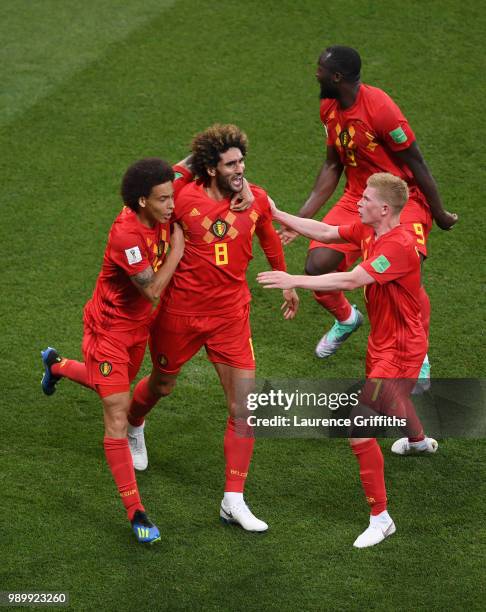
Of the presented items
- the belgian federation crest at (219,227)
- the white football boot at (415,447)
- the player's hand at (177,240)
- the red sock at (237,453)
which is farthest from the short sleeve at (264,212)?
the white football boot at (415,447)

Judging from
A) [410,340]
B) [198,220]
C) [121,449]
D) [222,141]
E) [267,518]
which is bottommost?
[267,518]

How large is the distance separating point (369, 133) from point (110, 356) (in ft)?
7.93

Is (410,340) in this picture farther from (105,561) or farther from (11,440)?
(11,440)

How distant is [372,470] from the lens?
629 cm

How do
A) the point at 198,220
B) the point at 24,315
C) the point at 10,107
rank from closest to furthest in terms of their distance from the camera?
the point at 198,220
the point at 24,315
the point at 10,107

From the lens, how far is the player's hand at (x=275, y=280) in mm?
6117

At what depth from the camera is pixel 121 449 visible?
20.7ft

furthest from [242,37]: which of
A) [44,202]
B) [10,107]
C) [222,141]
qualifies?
[222,141]

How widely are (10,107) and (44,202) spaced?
178 cm

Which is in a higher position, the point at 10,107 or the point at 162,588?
the point at 10,107

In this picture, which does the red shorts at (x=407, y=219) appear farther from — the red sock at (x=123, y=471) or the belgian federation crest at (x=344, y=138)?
the red sock at (x=123, y=471)

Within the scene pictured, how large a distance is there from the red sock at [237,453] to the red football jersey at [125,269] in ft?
2.71

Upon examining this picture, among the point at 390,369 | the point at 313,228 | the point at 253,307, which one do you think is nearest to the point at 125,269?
the point at 313,228

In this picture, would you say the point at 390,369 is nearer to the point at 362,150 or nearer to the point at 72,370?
the point at 362,150
